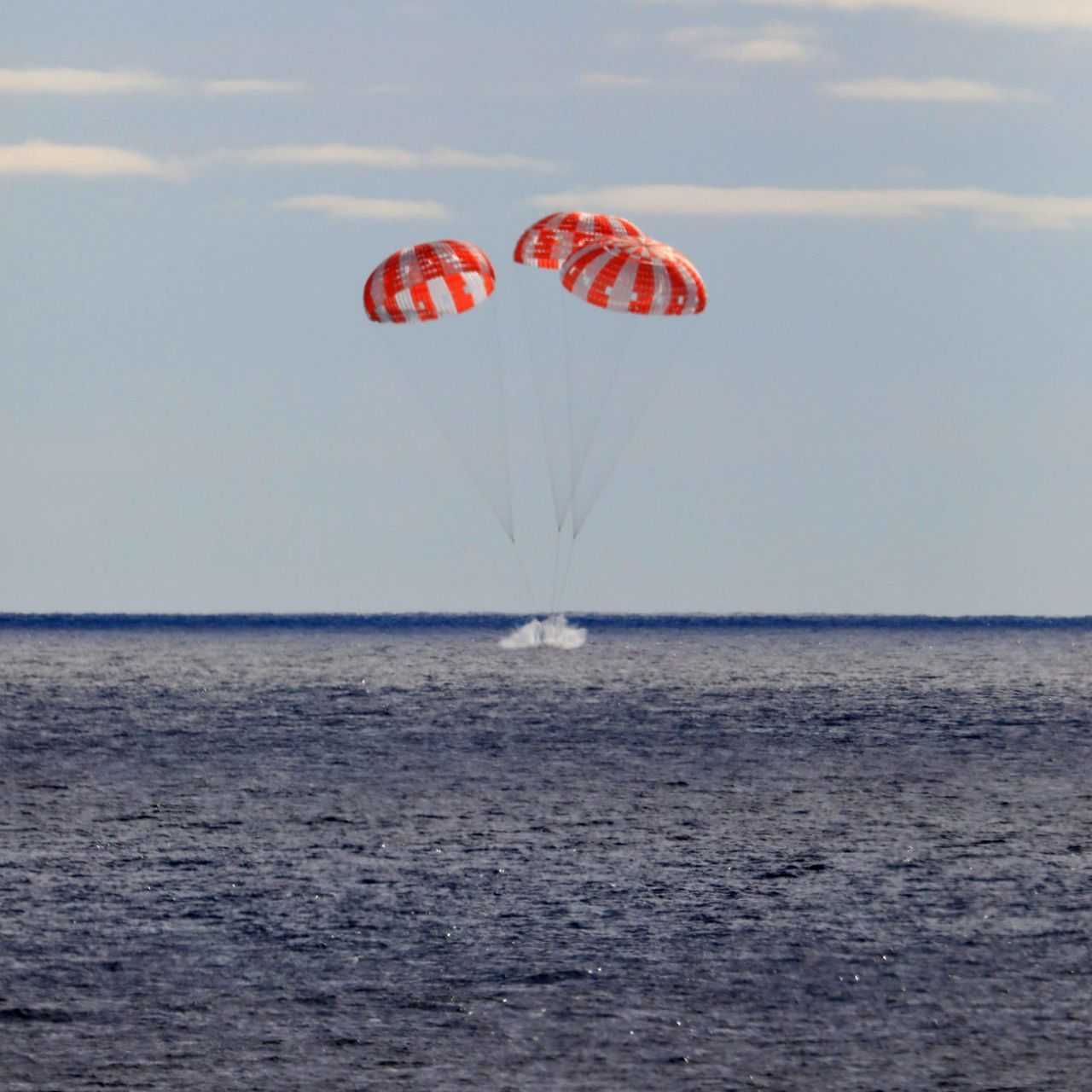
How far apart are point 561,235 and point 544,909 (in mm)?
23039

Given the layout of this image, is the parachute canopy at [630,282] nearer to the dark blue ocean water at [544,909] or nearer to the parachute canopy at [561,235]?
the parachute canopy at [561,235]

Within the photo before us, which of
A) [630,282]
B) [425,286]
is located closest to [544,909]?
[630,282]

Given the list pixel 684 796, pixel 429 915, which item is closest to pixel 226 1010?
pixel 429 915

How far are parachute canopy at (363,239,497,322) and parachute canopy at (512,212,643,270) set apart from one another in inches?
55.1

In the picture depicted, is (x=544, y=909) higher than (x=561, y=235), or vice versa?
(x=561, y=235)

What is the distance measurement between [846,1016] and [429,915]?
658 cm

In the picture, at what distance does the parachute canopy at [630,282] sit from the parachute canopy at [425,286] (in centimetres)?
339

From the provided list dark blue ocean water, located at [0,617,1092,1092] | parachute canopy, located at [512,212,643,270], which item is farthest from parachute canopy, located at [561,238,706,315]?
dark blue ocean water, located at [0,617,1092,1092]

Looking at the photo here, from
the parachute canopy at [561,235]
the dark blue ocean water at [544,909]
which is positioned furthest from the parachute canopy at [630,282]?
the dark blue ocean water at [544,909]

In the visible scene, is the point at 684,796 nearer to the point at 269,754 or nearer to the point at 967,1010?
the point at 269,754

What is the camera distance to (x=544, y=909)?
73.7ft

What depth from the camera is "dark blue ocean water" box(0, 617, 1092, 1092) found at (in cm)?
1586

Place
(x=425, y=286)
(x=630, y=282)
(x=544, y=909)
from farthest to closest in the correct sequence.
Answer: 1. (x=425, y=286)
2. (x=630, y=282)
3. (x=544, y=909)

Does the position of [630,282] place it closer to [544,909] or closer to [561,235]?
[561,235]
